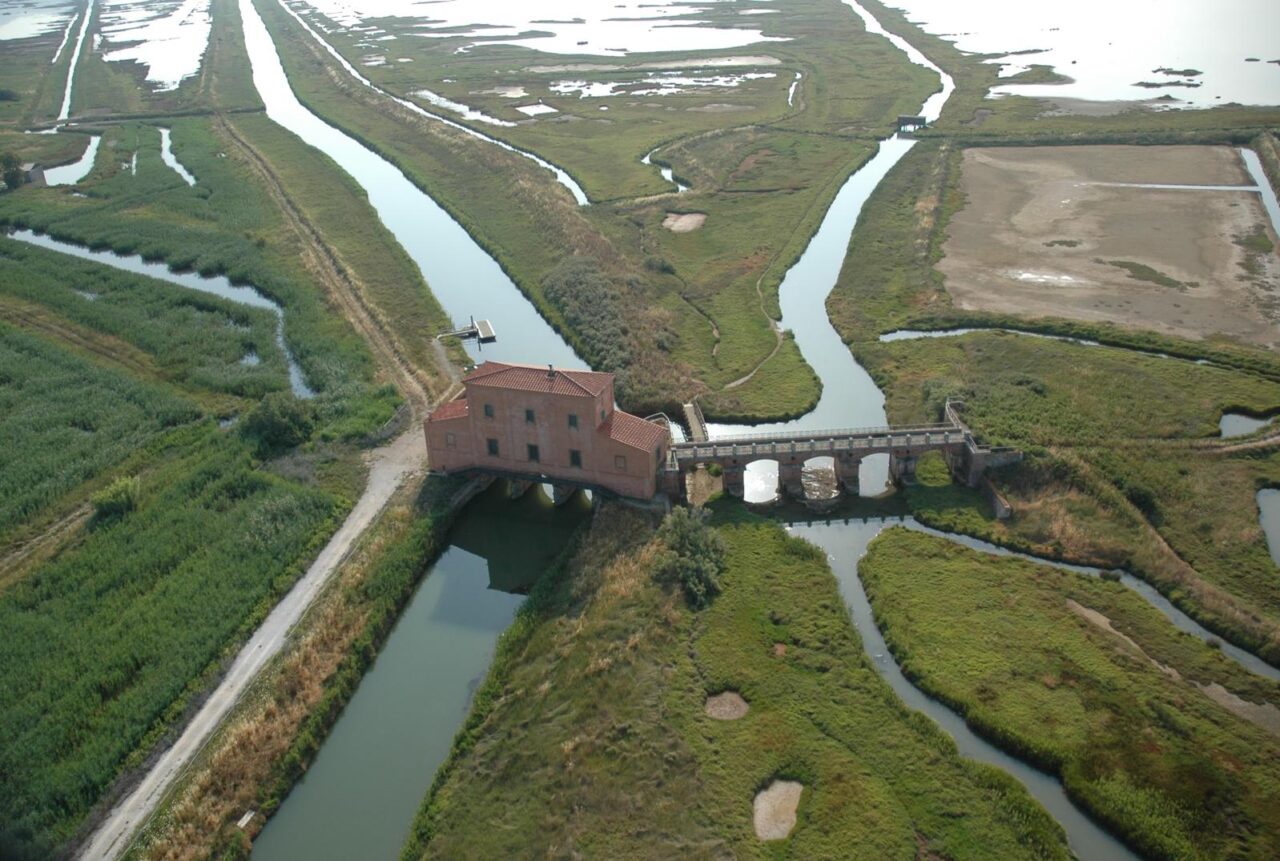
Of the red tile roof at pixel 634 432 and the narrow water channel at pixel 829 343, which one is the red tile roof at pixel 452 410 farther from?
the narrow water channel at pixel 829 343

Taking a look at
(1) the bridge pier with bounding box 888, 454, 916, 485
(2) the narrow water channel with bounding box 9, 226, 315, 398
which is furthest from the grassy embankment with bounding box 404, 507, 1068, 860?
(2) the narrow water channel with bounding box 9, 226, 315, 398

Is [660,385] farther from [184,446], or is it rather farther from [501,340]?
[184,446]

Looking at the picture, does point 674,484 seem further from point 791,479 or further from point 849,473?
point 849,473

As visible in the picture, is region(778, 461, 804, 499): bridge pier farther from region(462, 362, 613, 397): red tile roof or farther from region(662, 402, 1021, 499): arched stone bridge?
region(462, 362, 613, 397): red tile roof

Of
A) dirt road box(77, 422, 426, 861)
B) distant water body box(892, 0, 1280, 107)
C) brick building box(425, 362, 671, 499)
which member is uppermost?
brick building box(425, 362, 671, 499)

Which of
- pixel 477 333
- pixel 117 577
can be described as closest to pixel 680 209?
pixel 477 333

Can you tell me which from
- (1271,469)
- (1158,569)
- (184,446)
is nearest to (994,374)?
(1271,469)

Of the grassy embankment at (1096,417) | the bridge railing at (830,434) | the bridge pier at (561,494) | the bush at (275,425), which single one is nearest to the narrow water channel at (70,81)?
the bush at (275,425)
